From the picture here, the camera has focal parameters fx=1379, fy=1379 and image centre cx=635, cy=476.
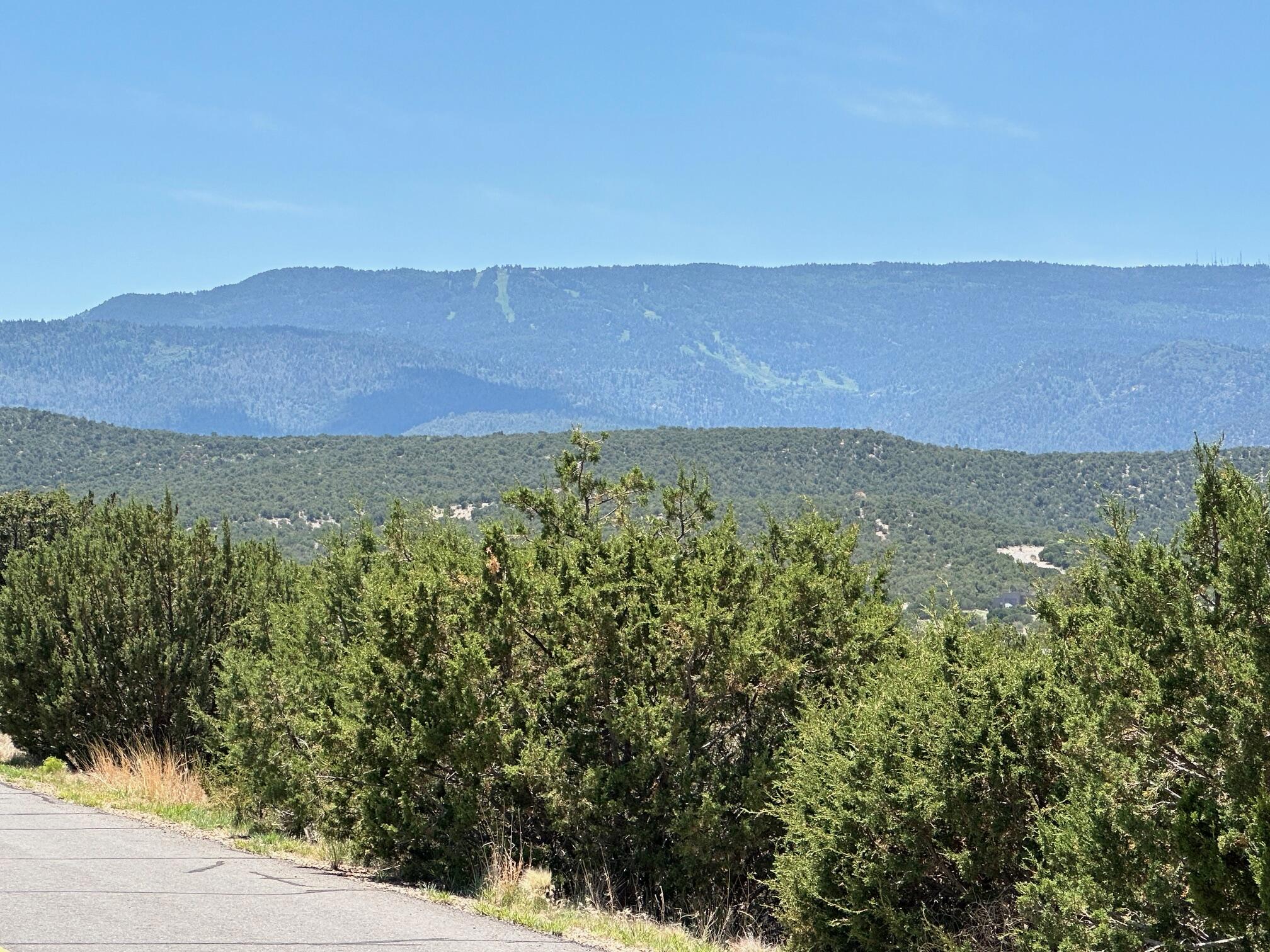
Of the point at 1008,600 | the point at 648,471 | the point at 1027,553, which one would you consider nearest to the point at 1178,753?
the point at 1008,600

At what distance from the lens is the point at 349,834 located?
376 inches

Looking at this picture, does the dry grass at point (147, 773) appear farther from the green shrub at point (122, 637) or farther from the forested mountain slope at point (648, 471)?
the forested mountain slope at point (648, 471)

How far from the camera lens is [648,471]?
94375mm

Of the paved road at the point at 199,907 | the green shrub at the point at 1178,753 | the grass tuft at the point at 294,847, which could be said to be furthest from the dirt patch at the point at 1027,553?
the green shrub at the point at 1178,753

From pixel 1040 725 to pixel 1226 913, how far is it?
2.30 meters

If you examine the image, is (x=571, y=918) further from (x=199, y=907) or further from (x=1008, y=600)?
(x=1008, y=600)

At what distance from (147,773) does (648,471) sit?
81.3 meters

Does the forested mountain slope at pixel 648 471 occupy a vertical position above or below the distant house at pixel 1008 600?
above

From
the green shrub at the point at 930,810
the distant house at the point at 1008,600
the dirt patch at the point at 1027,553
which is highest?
the green shrub at the point at 930,810

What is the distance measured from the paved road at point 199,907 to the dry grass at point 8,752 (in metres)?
8.74

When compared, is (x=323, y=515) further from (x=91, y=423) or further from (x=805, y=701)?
(x=805, y=701)

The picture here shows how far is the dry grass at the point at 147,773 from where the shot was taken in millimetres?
12812

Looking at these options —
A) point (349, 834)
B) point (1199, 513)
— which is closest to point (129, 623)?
point (349, 834)

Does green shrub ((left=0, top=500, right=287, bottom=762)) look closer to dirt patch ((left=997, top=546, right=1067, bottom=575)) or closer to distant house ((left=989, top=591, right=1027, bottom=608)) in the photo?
distant house ((left=989, top=591, right=1027, bottom=608))
